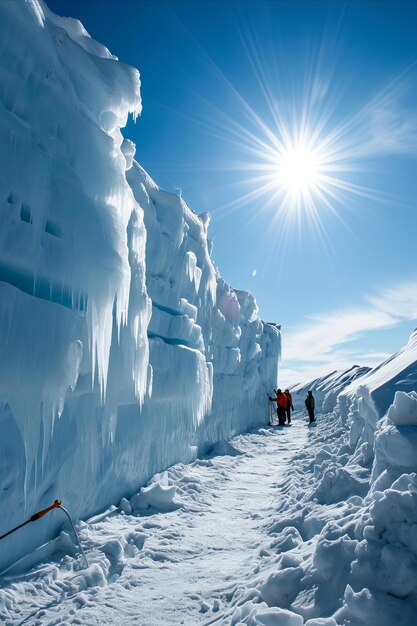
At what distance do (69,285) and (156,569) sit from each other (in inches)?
128

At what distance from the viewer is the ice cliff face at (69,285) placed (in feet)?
12.0

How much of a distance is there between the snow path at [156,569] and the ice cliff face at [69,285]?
1.69ft

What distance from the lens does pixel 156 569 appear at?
4.05m

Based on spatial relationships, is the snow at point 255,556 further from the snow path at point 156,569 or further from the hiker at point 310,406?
the hiker at point 310,406

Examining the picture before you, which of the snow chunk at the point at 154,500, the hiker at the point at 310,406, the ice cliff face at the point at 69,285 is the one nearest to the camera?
→ the ice cliff face at the point at 69,285

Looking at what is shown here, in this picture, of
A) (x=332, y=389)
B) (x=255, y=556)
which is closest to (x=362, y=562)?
(x=255, y=556)

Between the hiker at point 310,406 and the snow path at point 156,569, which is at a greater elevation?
the hiker at point 310,406

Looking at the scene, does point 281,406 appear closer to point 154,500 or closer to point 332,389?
point 332,389

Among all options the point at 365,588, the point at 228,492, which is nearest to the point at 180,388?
the point at 228,492

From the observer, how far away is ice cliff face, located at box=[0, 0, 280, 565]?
366 centimetres

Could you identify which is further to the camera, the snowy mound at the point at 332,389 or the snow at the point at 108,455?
the snowy mound at the point at 332,389

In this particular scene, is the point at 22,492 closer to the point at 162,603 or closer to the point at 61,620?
the point at 61,620

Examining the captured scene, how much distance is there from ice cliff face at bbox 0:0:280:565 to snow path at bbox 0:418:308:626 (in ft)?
1.69

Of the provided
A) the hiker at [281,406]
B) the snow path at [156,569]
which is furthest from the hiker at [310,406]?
the snow path at [156,569]
